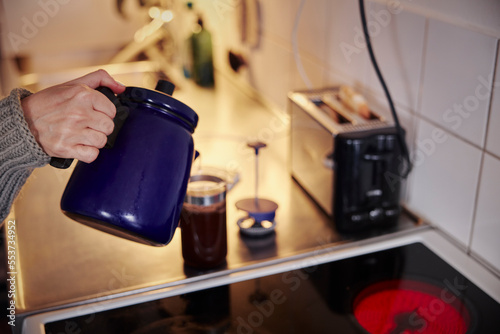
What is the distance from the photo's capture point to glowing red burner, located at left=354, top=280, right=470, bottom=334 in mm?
782

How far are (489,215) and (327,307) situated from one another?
311mm

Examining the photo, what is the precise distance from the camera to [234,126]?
5.17 feet

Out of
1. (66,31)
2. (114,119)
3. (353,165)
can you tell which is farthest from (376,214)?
(66,31)

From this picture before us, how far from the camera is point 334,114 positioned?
1084 millimetres

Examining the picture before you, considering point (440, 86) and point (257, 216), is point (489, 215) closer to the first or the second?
point (440, 86)

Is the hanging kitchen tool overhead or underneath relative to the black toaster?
underneath

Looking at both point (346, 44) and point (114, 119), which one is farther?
point (346, 44)

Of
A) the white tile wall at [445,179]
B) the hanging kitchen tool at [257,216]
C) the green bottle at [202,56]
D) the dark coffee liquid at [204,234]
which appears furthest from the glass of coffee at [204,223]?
the green bottle at [202,56]

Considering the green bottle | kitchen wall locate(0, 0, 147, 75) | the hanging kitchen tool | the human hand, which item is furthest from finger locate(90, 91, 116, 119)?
kitchen wall locate(0, 0, 147, 75)

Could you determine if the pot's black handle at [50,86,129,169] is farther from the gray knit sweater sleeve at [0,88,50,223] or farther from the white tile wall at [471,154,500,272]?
the white tile wall at [471,154,500,272]

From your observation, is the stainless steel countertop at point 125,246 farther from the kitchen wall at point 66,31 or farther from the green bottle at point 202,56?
the kitchen wall at point 66,31

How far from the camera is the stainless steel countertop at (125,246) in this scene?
896 millimetres

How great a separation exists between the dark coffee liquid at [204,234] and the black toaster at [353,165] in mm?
232

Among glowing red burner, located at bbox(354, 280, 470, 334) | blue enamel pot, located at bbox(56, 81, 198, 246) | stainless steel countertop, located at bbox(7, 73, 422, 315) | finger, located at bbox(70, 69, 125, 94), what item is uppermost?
finger, located at bbox(70, 69, 125, 94)
